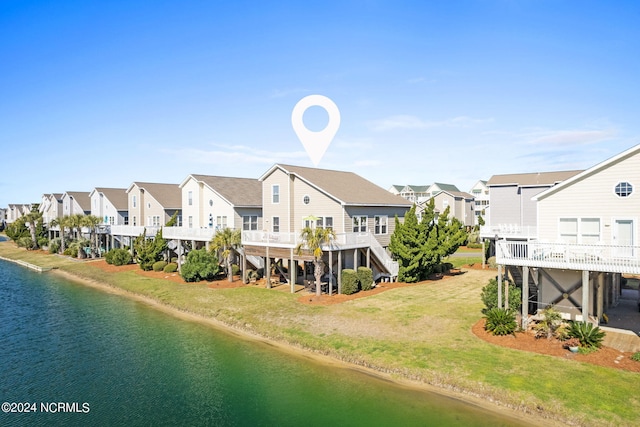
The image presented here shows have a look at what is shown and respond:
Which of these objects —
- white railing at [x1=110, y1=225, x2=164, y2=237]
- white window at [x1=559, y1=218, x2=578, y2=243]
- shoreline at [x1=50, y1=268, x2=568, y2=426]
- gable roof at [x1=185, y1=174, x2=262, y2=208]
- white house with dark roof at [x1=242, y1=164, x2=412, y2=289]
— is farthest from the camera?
white railing at [x1=110, y1=225, x2=164, y2=237]

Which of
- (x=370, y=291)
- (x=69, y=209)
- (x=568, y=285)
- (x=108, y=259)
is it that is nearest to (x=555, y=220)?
(x=568, y=285)

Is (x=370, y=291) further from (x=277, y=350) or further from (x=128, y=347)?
(x=128, y=347)

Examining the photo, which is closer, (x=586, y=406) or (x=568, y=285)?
(x=586, y=406)

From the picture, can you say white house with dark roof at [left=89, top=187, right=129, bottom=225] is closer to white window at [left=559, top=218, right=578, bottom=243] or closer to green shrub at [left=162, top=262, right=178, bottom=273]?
green shrub at [left=162, top=262, right=178, bottom=273]

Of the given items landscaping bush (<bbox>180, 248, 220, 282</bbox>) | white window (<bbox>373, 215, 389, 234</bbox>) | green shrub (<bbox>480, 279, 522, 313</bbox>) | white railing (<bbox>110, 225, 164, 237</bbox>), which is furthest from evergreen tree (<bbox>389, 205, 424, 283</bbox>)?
white railing (<bbox>110, 225, 164, 237</bbox>)

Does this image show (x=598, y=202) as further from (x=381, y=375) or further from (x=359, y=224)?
(x=359, y=224)

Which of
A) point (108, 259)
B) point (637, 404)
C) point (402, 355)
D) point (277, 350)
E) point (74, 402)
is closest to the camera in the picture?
point (637, 404)

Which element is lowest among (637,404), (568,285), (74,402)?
(74,402)
